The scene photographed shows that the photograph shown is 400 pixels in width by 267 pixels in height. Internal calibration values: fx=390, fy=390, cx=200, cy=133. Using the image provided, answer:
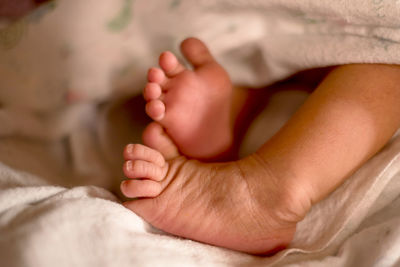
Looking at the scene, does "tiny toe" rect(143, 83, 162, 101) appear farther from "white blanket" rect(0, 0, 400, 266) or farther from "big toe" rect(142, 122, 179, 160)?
"white blanket" rect(0, 0, 400, 266)

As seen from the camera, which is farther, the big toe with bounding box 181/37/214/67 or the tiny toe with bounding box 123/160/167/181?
the big toe with bounding box 181/37/214/67

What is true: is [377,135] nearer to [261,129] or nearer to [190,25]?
[261,129]

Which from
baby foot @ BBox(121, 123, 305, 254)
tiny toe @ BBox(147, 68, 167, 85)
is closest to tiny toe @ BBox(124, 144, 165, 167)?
baby foot @ BBox(121, 123, 305, 254)

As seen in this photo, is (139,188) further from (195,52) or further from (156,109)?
(195,52)

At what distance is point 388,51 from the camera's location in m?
0.57

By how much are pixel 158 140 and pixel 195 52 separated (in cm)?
16

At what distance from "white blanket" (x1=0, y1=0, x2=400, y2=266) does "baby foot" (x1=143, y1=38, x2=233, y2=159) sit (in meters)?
0.11

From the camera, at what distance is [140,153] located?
52cm

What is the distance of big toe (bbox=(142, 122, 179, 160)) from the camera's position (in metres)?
0.57

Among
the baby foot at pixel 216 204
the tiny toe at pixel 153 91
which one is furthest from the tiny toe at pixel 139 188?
the tiny toe at pixel 153 91

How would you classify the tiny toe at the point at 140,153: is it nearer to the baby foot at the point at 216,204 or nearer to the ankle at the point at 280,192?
the baby foot at the point at 216,204

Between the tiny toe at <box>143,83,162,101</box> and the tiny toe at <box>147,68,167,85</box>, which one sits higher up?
the tiny toe at <box>147,68,167,85</box>

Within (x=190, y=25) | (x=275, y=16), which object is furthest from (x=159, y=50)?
(x=275, y=16)

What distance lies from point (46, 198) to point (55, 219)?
0.07m
